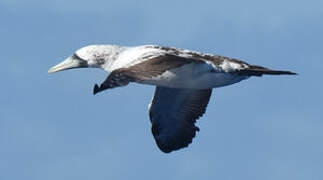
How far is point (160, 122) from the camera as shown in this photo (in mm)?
29844

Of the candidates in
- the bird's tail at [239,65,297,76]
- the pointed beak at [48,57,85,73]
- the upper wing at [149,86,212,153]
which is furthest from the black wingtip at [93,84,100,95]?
the upper wing at [149,86,212,153]

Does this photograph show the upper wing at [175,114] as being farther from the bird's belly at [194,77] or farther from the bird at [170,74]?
the bird's belly at [194,77]

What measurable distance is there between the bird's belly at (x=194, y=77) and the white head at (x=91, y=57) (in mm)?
2383

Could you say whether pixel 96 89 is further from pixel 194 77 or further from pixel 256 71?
pixel 256 71

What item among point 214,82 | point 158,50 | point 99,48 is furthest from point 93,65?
point 214,82

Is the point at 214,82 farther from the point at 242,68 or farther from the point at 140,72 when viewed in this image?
the point at 140,72

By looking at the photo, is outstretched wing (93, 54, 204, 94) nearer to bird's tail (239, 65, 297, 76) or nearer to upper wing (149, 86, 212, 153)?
bird's tail (239, 65, 297, 76)

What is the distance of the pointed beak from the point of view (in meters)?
28.3

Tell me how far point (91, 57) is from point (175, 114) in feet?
12.4

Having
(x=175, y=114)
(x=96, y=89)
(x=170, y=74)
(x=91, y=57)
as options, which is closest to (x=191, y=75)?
(x=170, y=74)

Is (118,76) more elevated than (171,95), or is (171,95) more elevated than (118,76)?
(118,76)

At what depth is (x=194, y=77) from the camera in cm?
2564

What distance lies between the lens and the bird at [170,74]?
2402 centimetres

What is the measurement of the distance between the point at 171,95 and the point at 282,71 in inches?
210
